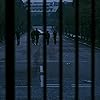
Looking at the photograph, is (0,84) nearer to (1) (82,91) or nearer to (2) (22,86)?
(2) (22,86)

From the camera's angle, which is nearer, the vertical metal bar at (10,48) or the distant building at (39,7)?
the vertical metal bar at (10,48)

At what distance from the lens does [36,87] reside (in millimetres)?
10828

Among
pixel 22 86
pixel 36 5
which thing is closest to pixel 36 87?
pixel 22 86

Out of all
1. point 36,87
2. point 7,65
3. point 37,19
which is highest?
point 37,19

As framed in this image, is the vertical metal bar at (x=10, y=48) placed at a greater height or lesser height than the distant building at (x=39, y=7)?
lesser

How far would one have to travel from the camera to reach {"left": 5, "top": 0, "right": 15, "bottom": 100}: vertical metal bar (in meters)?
3.26

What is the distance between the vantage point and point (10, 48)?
3277 mm

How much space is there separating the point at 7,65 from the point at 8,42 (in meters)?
0.17

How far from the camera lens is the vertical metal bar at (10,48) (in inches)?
128

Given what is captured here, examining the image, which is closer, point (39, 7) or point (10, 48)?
point (10, 48)

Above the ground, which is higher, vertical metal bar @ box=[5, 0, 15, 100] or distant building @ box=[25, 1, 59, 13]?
distant building @ box=[25, 1, 59, 13]

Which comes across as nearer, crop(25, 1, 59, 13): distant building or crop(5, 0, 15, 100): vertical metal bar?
crop(5, 0, 15, 100): vertical metal bar

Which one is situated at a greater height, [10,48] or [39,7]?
[39,7]

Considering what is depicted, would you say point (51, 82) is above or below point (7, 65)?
below
